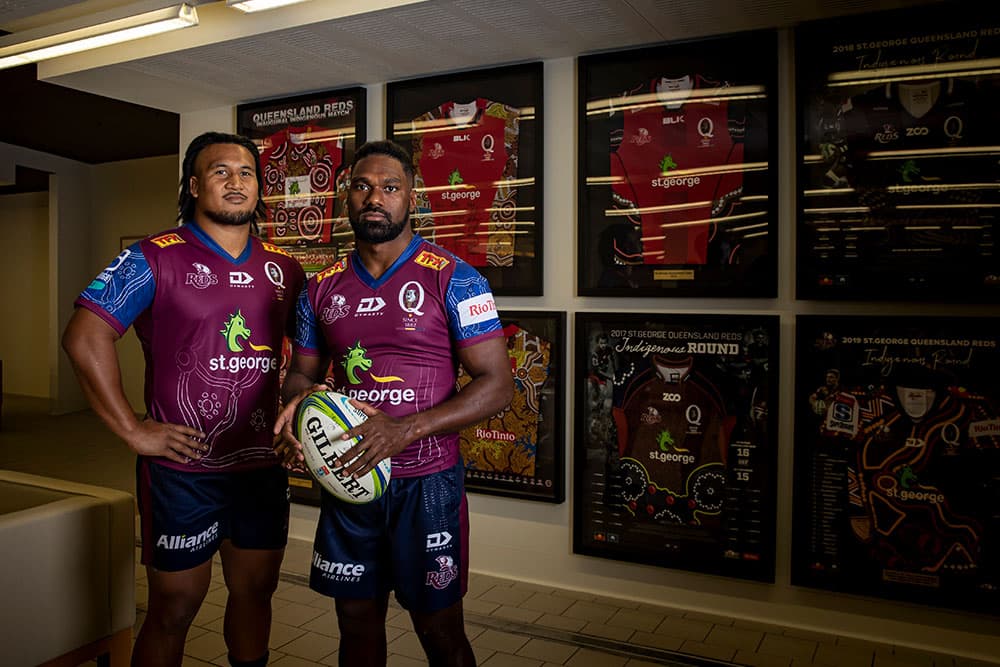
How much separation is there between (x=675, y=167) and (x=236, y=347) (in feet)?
6.83

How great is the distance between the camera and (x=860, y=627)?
319 cm

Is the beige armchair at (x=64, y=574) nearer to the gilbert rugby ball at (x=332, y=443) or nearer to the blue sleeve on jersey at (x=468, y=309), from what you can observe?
the gilbert rugby ball at (x=332, y=443)

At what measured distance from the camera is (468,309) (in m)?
2.16

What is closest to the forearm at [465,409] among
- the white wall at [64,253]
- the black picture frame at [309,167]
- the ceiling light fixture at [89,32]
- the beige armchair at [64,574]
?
the beige armchair at [64,574]

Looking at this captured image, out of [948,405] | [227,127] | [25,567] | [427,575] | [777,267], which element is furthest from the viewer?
[227,127]

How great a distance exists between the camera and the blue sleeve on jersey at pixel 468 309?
215cm

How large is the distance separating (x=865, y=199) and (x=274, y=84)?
3102 millimetres

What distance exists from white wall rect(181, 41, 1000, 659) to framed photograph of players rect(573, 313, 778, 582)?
0.22 feet

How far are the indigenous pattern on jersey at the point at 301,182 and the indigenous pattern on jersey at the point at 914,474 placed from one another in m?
2.88

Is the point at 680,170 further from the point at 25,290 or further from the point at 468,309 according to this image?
the point at 25,290

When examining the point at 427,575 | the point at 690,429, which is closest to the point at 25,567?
the point at 427,575

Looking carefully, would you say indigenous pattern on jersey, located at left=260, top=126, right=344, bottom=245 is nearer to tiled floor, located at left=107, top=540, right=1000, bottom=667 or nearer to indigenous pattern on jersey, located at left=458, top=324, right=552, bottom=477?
indigenous pattern on jersey, located at left=458, top=324, right=552, bottom=477

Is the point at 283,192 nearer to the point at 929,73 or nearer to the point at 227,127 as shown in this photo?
the point at 227,127

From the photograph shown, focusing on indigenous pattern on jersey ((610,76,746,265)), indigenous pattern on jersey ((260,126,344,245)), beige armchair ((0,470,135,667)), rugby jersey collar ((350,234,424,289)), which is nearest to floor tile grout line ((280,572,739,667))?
beige armchair ((0,470,135,667))
